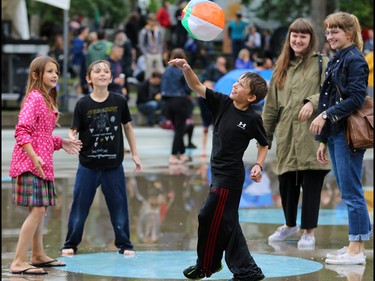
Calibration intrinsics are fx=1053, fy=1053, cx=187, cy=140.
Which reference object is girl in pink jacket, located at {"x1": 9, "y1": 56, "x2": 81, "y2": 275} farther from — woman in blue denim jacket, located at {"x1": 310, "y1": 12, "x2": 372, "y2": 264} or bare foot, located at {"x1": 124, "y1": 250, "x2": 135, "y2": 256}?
woman in blue denim jacket, located at {"x1": 310, "y1": 12, "x2": 372, "y2": 264}

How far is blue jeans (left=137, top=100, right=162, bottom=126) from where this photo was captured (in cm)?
2177

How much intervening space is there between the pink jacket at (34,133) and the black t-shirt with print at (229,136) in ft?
4.49

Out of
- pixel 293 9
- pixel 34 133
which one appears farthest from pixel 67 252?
pixel 293 9

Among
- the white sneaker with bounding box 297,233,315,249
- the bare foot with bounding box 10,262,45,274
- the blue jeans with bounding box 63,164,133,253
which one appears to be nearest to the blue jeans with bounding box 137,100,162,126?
the white sneaker with bounding box 297,233,315,249

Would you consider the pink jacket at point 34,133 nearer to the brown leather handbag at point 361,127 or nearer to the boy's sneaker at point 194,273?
the boy's sneaker at point 194,273

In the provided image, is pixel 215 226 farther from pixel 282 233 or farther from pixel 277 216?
pixel 277 216

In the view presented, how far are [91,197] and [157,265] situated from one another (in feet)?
3.28

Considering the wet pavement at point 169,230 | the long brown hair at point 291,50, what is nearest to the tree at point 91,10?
the wet pavement at point 169,230

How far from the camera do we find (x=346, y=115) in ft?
27.3

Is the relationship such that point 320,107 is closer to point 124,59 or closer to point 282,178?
point 282,178

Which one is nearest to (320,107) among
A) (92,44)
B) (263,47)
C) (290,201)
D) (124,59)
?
(290,201)

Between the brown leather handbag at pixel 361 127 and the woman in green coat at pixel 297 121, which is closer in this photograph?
the brown leather handbag at pixel 361 127

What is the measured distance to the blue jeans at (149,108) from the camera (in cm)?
2177

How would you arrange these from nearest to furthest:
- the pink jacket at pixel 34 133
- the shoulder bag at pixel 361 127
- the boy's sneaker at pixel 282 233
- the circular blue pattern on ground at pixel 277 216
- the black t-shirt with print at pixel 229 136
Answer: the black t-shirt with print at pixel 229 136 < the pink jacket at pixel 34 133 < the shoulder bag at pixel 361 127 < the boy's sneaker at pixel 282 233 < the circular blue pattern on ground at pixel 277 216
